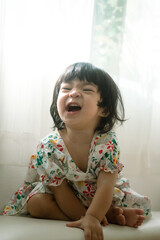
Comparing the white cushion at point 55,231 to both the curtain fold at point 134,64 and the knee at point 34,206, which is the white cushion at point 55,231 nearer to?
the knee at point 34,206

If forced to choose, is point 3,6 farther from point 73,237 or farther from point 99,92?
point 73,237

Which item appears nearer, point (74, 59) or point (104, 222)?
point (104, 222)

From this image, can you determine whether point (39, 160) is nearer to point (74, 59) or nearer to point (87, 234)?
point (87, 234)

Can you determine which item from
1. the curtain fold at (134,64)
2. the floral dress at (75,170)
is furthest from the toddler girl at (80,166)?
the curtain fold at (134,64)

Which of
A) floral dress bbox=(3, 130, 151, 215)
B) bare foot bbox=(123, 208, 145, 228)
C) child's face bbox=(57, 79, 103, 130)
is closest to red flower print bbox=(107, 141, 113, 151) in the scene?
floral dress bbox=(3, 130, 151, 215)

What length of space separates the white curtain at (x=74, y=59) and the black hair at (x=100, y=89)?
0.22 ft

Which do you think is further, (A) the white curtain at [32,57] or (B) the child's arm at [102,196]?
(A) the white curtain at [32,57]

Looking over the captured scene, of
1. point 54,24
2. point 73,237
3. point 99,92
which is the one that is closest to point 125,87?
point 99,92

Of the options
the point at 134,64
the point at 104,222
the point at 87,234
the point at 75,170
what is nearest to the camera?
the point at 87,234

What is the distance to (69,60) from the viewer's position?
1.20 metres

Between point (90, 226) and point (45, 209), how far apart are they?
0.20 m

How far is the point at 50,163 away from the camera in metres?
1.04

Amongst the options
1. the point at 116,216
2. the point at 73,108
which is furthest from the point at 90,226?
the point at 73,108

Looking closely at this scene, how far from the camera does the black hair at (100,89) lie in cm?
106
